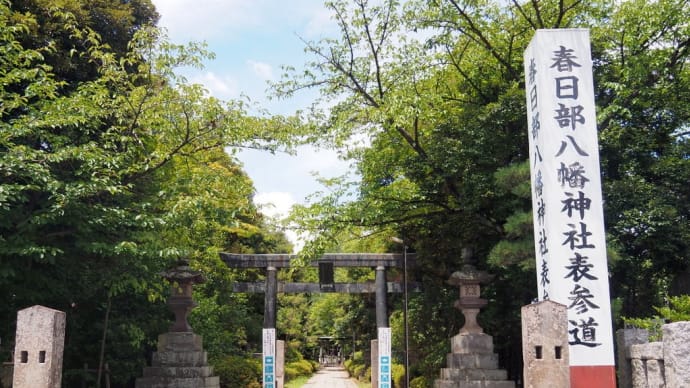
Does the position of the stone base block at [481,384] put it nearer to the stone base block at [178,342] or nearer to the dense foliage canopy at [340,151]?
the dense foliage canopy at [340,151]

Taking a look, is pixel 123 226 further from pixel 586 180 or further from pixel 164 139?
pixel 586 180

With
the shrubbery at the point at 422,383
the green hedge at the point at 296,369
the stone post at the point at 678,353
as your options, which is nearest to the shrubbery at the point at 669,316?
the stone post at the point at 678,353

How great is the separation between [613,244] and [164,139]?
763cm

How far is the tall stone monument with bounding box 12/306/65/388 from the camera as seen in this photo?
21.6 ft

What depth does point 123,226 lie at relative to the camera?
9.59 metres

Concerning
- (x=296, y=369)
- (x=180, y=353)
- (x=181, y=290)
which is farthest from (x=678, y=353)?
(x=296, y=369)

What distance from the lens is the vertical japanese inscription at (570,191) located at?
745 centimetres

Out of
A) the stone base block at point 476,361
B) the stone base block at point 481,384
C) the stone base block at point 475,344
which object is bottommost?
the stone base block at point 481,384

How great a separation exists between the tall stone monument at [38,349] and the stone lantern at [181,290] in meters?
5.96

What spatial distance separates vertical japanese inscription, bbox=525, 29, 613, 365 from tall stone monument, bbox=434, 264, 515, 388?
13.9 ft

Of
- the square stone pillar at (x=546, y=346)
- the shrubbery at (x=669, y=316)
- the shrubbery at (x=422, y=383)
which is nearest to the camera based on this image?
the square stone pillar at (x=546, y=346)

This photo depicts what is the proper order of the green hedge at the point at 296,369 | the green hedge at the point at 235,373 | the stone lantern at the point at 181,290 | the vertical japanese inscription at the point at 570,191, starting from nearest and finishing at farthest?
1. the vertical japanese inscription at the point at 570,191
2. the stone lantern at the point at 181,290
3. the green hedge at the point at 235,373
4. the green hedge at the point at 296,369

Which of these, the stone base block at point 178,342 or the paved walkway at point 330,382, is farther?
the paved walkway at point 330,382

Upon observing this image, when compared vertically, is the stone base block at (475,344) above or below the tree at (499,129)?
below
